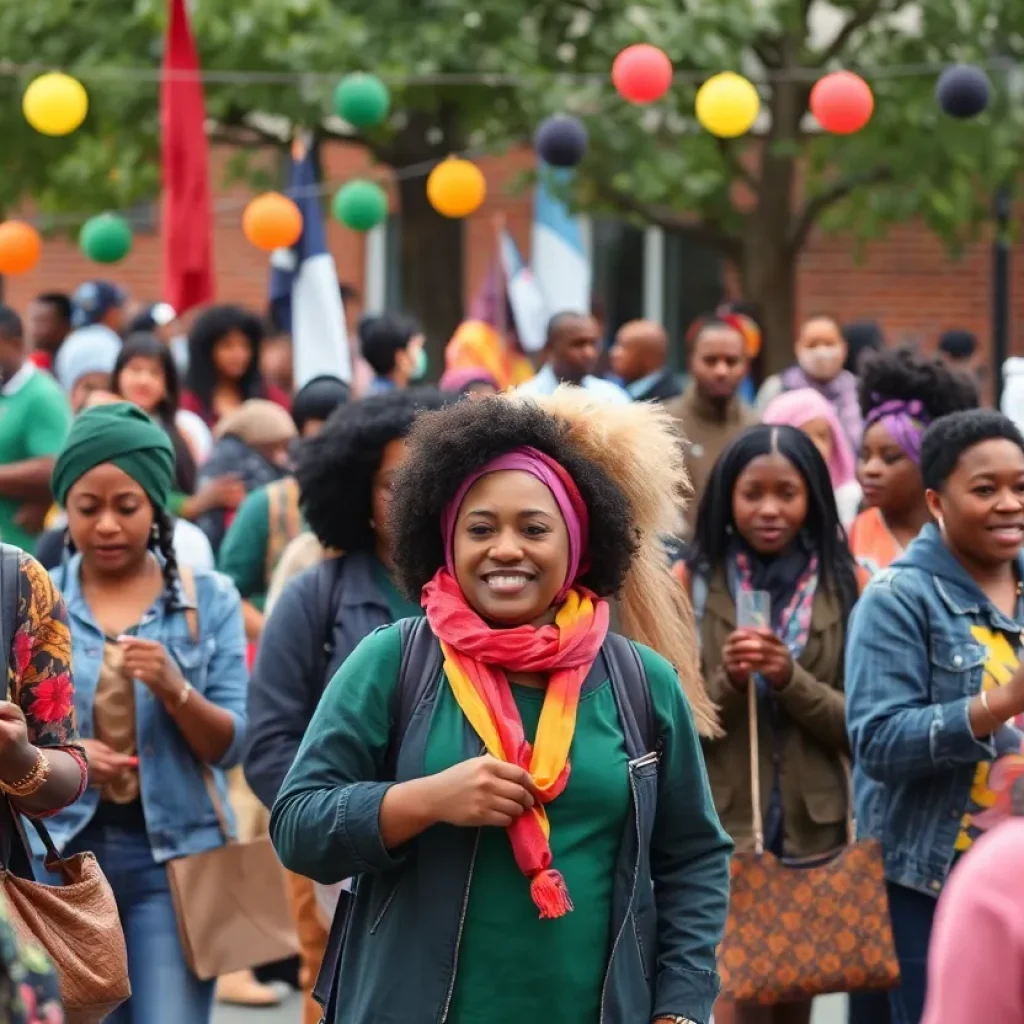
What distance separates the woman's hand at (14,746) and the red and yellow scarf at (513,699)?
2.52ft

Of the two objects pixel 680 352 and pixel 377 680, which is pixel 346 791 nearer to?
pixel 377 680

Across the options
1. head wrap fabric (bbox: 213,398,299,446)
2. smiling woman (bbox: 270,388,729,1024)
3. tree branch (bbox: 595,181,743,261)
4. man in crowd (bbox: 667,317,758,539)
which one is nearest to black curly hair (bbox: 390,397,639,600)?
smiling woman (bbox: 270,388,729,1024)

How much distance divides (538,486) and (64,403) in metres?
5.34

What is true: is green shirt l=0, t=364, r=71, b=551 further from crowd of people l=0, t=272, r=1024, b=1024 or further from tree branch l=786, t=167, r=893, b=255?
tree branch l=786, t=167, r=893, b=255

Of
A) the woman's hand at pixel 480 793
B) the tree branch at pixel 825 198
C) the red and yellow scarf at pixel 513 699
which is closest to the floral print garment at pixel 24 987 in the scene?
the woman's hand at pixel 480 793

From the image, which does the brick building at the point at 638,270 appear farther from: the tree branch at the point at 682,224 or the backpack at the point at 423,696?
the backpack at the point at 423,696

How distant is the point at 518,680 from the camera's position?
13.9ft

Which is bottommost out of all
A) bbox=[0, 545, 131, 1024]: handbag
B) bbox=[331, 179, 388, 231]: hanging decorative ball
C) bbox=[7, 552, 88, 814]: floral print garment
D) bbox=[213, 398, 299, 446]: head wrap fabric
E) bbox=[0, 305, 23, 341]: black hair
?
bbox=[0, 545, 131, 1024]: handbag

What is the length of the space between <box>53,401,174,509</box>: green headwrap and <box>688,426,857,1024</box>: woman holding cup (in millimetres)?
1573

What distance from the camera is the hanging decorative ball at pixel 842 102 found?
12.6 m

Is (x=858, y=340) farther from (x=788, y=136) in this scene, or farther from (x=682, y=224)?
(x=682, y=224)

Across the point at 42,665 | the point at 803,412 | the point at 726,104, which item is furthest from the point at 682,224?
the point at 42,665

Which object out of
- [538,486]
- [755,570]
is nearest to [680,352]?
[755,570]

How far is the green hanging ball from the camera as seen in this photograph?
13500mm
